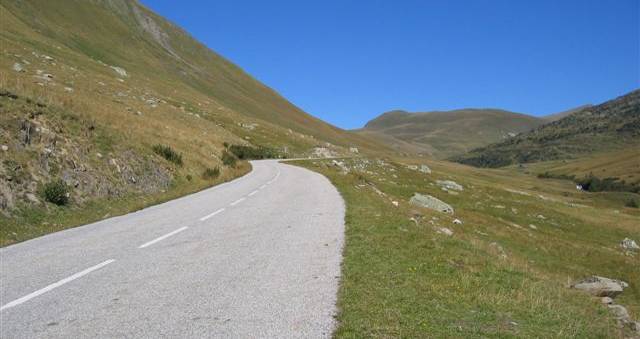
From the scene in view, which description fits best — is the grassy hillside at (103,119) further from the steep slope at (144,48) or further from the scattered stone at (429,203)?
the scattered stone at (429,203)

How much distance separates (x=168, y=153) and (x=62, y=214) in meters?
14.0

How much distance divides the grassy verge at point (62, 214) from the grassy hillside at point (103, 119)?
5 cm

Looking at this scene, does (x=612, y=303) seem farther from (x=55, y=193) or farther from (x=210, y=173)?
(x=210, y=173)

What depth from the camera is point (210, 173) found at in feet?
112

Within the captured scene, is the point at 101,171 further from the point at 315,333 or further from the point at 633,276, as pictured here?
the point at 633,276

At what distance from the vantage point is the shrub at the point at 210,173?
3308 cm

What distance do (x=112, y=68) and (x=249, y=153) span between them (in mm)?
42006

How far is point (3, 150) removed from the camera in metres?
17.3

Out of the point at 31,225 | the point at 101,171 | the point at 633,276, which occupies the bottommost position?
the point at 633,276

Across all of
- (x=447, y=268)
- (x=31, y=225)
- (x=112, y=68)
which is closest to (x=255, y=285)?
(x=447, y=268)

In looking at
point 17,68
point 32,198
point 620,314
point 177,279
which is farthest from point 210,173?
point 17,68

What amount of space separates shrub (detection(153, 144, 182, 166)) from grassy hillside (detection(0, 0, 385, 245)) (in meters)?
0.10

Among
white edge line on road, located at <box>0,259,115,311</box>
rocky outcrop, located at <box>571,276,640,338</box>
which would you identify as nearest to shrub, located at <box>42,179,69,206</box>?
white edge line on road, located at <box>0,259,115,311</box>

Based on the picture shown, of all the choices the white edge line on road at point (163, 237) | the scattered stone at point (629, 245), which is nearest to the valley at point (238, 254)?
the white edge line on road at point (163, 237)
